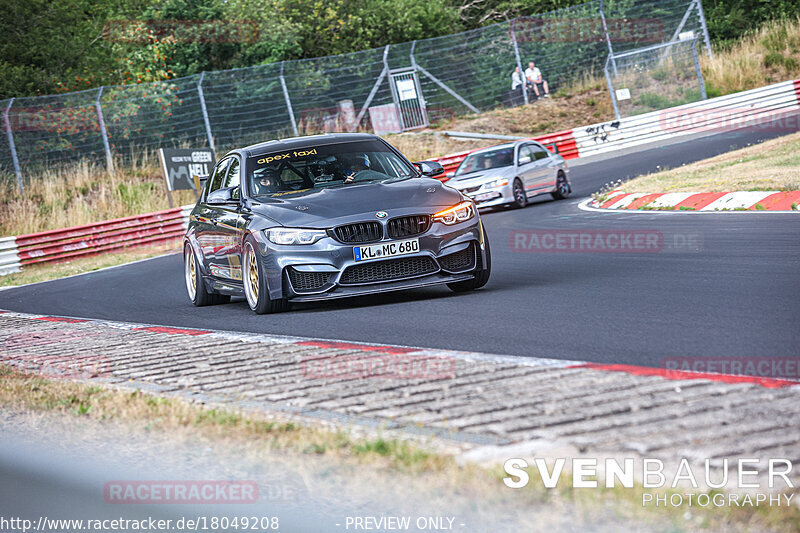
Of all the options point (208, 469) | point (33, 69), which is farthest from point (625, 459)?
point (33, 69)

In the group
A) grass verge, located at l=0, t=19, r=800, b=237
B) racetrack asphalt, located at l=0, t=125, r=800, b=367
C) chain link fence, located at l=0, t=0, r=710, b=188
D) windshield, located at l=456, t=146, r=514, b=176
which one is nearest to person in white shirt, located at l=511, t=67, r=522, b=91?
chain link fence, located at l=0, t=0, r=710, b=188

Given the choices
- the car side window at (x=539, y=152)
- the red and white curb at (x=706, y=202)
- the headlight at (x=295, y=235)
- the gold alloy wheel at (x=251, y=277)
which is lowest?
the red and white curb at (x=706, y=202)

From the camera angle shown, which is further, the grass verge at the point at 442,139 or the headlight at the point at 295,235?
the grass verge at the point at 442,139

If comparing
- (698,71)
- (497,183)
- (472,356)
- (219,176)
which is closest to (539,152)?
(497,183)

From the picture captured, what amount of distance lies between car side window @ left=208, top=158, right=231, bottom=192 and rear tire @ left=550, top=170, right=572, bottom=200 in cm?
1094

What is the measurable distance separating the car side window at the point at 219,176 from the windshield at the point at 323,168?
0.86m

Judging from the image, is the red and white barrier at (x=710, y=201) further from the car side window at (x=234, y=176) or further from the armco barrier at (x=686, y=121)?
the armco barrier at (x=686, y=121)

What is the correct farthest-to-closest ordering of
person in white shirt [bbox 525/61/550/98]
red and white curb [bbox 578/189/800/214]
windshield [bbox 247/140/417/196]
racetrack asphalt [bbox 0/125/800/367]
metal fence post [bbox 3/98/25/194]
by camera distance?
person in white shirt [bbox 525/61/550/98], metal fence post [bbox 3/98/25/194], red and white curb [bbox 578/189/800/214], windshield [bbox 247/140/417/196], racetrack asphalt [bbox 0/125/800/367]

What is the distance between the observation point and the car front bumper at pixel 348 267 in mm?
8938

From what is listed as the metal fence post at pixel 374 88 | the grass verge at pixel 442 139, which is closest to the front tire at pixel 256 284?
the grass verge at pixel 442 139

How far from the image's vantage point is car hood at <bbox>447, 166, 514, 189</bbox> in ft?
67.5

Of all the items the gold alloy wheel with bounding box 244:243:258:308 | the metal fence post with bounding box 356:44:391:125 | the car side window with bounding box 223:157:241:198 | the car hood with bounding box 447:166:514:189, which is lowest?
the car hood with bounding box 447:166:514:189

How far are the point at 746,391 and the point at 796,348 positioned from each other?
127 cm

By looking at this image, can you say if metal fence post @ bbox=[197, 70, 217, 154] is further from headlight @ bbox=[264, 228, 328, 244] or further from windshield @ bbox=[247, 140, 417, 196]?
headlight @ bbox=[264, 228, 328, 244]
